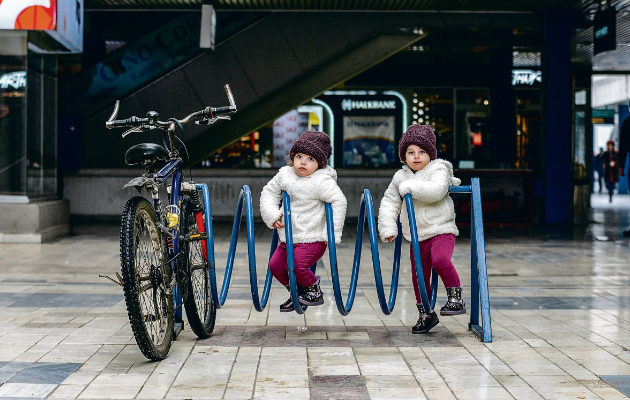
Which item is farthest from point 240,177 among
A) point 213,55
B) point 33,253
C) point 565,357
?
point 565,357

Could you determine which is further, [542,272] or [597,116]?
[597,116]

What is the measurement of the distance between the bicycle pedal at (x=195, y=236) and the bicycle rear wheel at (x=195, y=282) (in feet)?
0.10

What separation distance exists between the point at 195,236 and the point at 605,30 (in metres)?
11.1

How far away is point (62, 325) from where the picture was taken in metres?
5.34

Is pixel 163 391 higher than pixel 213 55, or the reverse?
pixel 213 55

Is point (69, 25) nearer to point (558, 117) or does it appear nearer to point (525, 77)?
point (558, 117)

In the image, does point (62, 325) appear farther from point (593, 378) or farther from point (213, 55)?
point (213, 55)

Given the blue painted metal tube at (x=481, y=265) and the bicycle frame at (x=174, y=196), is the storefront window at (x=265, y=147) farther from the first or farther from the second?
the bicycle frame at (x=174, y=196)

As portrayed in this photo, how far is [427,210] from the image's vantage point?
5.14m

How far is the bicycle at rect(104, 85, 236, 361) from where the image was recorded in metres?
4.00

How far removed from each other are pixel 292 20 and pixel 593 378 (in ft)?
38.5

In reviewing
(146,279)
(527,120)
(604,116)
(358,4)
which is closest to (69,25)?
(358,4)

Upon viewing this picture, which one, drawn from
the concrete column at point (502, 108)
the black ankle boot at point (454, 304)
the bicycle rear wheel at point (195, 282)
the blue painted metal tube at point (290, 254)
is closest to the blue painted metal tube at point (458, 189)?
the black ankle boot at point (454, 304)

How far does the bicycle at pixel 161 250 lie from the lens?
158 inches
